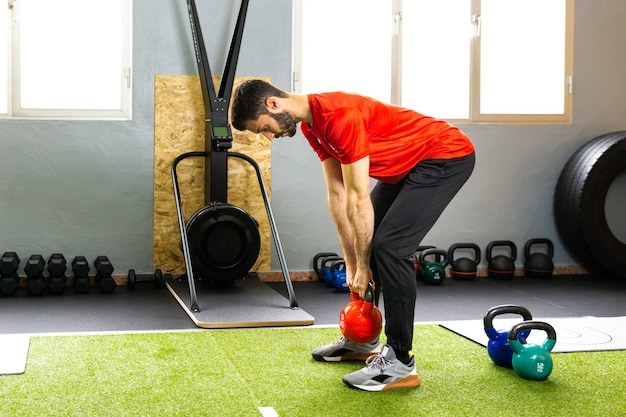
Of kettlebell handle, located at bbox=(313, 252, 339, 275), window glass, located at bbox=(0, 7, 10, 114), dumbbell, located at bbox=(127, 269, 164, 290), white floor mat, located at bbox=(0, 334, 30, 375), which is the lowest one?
white floor mat, located at bbox=(0, 334, 30, 375)

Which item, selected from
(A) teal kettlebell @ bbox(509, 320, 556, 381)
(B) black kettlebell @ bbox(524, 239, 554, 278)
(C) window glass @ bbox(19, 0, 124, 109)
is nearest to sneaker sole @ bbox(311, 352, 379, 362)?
(A) teal kettlebell @ bbox(509, 320, 556, 381)

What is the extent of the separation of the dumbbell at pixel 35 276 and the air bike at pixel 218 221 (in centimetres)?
94

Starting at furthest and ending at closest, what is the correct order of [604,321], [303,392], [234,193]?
[234,193]
[604,321]
[303,392]

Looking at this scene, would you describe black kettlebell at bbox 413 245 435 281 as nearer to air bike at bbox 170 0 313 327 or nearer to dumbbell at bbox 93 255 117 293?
air bike at bbox 170 0 313 327

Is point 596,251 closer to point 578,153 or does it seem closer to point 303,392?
point 578,153

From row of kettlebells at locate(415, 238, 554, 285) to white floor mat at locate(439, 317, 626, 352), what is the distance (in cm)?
127

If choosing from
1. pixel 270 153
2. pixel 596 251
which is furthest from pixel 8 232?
pixel 596 251

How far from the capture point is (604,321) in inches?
167

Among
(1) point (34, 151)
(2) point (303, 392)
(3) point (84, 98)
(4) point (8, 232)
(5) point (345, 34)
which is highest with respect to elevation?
(5) point (345, 34)

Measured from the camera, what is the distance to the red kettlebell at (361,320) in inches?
122

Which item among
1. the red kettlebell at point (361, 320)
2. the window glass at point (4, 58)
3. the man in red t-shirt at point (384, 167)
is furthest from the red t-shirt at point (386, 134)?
the window glass at point (4, 58)

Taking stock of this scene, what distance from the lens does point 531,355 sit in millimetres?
3027

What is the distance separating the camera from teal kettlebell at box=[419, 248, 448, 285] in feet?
18.4

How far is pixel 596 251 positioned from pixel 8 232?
4375 millimetres
